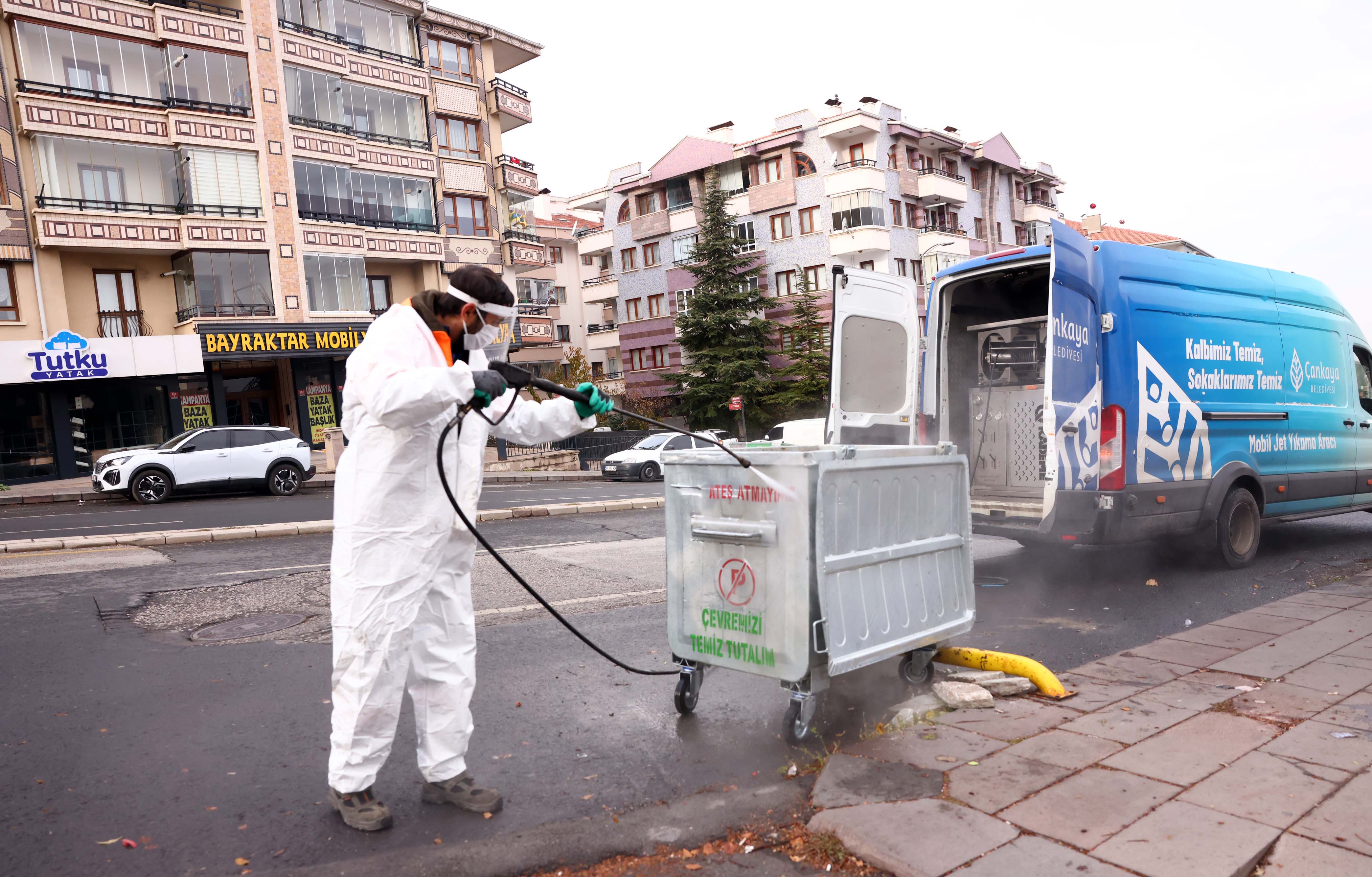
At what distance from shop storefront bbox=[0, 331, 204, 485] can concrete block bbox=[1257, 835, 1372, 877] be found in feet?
94.3

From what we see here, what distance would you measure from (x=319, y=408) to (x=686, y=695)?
29413 mm

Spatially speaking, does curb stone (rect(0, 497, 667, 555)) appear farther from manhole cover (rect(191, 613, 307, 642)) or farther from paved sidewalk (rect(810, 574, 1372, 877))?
paved sidewalk (rect(810, 574, 1372, 877))

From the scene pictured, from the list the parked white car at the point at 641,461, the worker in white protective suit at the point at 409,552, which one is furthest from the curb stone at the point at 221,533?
the parked white car at the point at 641,461

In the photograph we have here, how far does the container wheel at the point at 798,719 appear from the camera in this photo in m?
4.02

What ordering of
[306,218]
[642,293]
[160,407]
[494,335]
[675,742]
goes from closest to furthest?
[494,335], [675,742], [160,407], [306,218], [642,293]

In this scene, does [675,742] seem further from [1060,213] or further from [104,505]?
[1060,213]

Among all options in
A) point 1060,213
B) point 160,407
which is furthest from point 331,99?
point 1060,213

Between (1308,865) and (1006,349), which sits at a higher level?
(1006,349)

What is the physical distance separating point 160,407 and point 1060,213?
50.5 meters

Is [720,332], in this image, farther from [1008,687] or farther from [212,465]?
[1008,687]

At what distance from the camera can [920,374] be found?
8461 millimetres

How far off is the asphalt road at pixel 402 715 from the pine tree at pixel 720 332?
1250 inches

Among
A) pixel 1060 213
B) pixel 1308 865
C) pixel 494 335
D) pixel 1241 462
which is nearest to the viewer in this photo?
pixel 1308 865

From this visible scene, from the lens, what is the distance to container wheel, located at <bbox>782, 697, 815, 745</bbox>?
13.2 ft
